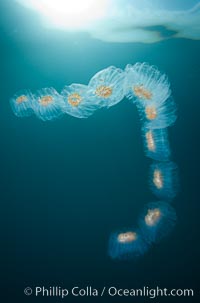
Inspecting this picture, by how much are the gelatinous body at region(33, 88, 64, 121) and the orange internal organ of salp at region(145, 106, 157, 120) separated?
965mm

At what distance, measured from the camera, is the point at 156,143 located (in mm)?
3229

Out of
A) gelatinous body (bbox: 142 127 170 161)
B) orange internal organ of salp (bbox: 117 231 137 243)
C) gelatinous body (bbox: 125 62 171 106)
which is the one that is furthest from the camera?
orange internal organ of salp (bbox: 117 231 137 243)

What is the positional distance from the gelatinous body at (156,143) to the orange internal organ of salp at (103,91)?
0.58m

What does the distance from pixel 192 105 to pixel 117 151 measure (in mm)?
1018

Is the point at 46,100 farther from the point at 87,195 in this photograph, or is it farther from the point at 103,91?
the point at 87,195

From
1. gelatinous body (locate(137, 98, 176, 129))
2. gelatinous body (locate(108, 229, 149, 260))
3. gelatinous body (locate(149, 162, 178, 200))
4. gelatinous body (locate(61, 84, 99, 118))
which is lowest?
gelatinous body (locate(108, 229, 149, 260))

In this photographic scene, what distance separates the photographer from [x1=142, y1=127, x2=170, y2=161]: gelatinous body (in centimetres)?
321

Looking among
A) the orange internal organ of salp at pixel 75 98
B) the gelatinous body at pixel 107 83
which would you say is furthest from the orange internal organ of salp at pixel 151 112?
the orange internal organ of salp at pixel 75 98

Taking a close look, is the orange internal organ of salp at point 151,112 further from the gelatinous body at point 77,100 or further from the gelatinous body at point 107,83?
the gelatinous body at point 77,100

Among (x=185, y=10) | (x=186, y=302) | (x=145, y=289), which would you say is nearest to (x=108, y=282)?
(x=145, y=289)

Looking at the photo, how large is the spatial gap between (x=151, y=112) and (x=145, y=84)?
32 cm

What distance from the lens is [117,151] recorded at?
10.9 ft

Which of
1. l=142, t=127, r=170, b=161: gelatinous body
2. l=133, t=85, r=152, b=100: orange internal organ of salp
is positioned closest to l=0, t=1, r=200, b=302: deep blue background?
l=142, t=127, r=170, b=161: gelatinous body

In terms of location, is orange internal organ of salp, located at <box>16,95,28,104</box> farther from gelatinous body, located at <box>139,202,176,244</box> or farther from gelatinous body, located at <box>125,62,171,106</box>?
gelatinous body, located at <box>139,202,176,244</box>
